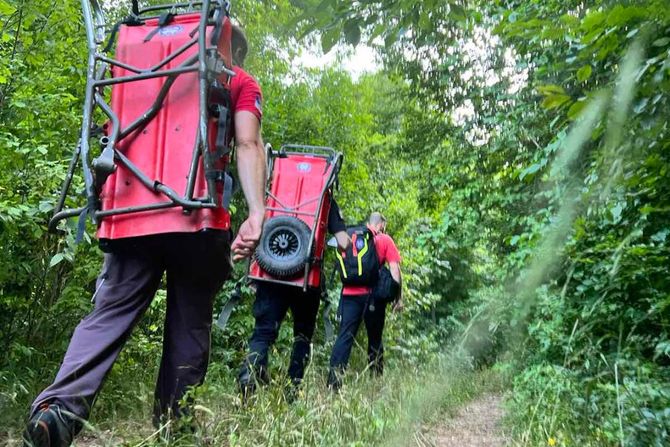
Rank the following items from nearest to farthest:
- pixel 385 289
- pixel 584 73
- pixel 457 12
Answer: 1. pixel 584 73
2. pixel 457 12
3. pixel 385 289

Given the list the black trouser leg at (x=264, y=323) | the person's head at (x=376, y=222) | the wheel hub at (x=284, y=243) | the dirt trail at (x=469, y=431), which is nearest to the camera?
the dirt trail at (x=469, y=431)

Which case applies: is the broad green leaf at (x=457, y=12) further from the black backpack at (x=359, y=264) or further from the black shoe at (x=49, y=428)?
the black backpack at (x=359, y=264)

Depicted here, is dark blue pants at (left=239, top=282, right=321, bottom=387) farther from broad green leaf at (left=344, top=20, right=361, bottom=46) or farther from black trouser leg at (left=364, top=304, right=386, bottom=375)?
broad green leaf at (left=344, top=20, right=361, bottom=46)

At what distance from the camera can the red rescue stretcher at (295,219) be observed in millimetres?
4074

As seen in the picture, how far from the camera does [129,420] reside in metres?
3.46

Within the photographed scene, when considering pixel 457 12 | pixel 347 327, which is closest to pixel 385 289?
pixel 347 327

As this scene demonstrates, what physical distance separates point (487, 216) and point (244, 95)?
7.37m

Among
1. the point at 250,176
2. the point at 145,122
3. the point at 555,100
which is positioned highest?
the point at 555,100

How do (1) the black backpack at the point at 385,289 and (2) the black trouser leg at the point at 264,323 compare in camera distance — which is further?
(1) the black backpack at the point at 385,289

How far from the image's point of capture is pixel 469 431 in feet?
12.8

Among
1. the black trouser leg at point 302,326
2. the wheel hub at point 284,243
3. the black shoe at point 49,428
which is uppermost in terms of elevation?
the wheel hub at point 284,243

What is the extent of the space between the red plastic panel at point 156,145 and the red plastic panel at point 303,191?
211 centimetres

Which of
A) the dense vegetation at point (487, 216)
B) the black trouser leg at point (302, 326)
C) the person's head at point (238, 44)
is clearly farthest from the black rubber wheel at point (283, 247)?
the person's head at point (238, 44)

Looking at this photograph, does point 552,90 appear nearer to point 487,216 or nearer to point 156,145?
point 156,145
